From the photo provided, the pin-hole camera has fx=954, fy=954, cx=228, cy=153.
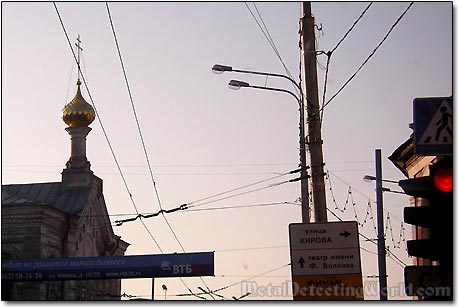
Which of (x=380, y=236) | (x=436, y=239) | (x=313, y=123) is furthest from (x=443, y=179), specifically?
(x=380, y=236)

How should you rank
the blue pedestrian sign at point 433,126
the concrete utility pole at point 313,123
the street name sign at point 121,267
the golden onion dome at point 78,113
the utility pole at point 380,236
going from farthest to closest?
the golden onion dome at point 78,113, the street name sign at point 121,267, the concrete utility pole at point 313,123, the utility pole at point 380,236, the blue pedestrian sign at point 433,126

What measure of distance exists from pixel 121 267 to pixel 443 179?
3029cm

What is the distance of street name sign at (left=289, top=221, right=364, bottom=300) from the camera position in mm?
10492

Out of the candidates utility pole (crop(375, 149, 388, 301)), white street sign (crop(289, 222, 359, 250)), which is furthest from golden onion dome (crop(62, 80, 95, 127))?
white street sign (crop(289, 222, 359, 250))

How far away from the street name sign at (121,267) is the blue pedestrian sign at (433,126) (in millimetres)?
28440

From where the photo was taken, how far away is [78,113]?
155 ft

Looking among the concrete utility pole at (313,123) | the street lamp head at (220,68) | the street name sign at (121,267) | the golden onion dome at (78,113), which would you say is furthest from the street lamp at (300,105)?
the golden onion dome at (78,113)

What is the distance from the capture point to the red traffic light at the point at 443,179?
28.0 feet

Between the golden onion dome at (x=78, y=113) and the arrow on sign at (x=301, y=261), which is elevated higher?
the golden onion dome at (x=78, y=113)

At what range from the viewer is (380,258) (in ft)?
44.1

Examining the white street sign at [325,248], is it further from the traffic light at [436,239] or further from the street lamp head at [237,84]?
the street lamp head at [237,84]

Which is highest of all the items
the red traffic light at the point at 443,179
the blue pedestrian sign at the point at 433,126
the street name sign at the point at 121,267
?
the street name sign at the point at 121,267

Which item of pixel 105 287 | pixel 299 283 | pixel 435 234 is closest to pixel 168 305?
pixel 299 283

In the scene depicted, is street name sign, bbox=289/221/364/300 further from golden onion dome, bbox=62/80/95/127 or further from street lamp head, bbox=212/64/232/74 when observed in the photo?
golden onion dome, bbox=62/80/95/127
